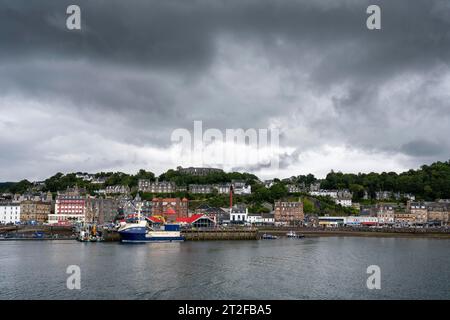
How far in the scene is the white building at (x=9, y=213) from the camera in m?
126

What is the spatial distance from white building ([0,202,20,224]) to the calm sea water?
7199 centimetres

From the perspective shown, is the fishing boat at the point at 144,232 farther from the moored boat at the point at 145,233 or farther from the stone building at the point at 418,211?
the stone building at the point at 418,211

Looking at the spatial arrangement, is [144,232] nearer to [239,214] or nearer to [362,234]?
[239,214]

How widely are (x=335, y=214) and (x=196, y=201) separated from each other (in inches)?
1647

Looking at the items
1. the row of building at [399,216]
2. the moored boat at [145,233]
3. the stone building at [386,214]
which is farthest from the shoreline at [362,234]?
the moored boat at [145,233]

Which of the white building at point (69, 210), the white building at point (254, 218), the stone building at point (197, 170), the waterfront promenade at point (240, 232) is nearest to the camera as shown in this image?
the waterfront promenade at point (240, 232)

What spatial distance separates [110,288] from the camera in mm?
35688

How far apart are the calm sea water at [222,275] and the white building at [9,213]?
71990mm

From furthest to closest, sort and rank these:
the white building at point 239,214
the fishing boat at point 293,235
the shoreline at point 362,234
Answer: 1. the white building at point 239,214
2. the shoreline at point 362,234
3. the fishing boat at point 293,235

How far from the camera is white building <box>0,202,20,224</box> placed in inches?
4974

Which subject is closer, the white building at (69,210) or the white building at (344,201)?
the white building at (69,210)

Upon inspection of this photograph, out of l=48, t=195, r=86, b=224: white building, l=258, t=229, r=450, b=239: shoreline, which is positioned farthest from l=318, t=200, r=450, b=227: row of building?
l=48, t=195, r=86, b=224: white building

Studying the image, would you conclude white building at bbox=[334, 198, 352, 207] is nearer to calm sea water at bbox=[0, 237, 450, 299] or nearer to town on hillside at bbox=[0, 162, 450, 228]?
town on hillside at bbox=[0, 162, 450, 228]

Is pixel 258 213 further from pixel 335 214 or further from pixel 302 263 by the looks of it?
pixel 302 263
